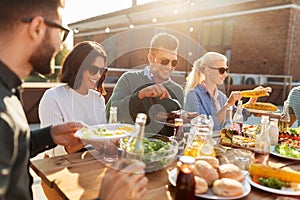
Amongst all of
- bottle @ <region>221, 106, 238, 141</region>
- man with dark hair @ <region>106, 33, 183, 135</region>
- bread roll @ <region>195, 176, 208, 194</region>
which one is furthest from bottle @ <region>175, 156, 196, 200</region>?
man with dark hair @ <region>106, 33, 183, 135</region>

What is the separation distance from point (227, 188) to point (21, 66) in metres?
0.89

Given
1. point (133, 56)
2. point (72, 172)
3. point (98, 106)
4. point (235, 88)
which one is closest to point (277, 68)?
point (235, 88)

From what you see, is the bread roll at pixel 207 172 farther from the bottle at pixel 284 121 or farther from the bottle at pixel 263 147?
the bottle at pixel 284 121

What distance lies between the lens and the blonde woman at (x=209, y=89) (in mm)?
2576

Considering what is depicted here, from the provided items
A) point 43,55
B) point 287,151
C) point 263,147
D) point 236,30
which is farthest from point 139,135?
point 236,30

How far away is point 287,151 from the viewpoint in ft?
5.41

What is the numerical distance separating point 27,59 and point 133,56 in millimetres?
15088

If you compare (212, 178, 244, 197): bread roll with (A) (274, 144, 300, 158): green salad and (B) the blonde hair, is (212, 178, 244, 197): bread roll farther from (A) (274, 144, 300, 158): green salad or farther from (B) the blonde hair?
(B) the blonde hair

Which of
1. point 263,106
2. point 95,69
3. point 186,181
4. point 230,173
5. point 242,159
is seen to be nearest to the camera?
point 186,181

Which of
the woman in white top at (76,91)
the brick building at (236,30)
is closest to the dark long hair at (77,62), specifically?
the woman in white top at (76,91)

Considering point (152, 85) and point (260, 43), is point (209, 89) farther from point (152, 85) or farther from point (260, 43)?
point (260, 43)

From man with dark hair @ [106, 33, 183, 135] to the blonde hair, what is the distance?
222 mm

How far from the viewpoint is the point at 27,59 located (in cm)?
96

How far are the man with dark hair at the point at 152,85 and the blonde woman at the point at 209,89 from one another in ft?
0.51
